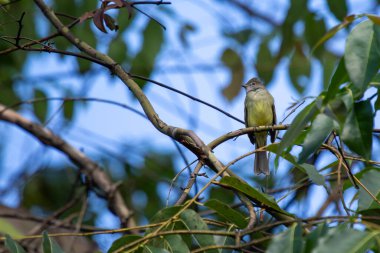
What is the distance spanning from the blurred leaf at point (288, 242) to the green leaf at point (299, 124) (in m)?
0.29

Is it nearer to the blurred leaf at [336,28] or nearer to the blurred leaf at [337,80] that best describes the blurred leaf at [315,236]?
the blurred leaf at [337,80]

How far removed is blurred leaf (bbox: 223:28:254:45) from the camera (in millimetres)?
6901

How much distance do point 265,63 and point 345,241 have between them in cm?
451

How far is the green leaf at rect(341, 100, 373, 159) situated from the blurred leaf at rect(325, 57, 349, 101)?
0.09 meters

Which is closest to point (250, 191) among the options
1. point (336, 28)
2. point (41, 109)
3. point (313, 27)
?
point (336, 28)

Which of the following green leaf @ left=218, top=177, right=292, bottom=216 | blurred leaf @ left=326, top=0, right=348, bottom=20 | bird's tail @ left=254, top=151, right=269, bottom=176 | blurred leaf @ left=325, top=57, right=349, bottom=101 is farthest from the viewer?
bird's tail @ left=254, top=151, right=269, bottom=176

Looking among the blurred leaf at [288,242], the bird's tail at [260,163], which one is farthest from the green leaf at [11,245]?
the bird's tail at [260,163]

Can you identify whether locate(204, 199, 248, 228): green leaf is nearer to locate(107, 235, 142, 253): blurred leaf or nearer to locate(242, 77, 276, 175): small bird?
locate(107, 235, 142, 253): blurred leaf

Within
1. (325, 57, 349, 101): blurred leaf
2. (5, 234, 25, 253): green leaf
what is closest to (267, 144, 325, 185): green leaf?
(325, 57, 349, 101): blurred leaf

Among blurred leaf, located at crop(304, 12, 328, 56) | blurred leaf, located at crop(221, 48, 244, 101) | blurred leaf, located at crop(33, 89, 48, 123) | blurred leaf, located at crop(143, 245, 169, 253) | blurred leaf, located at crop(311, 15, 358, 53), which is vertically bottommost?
blurred leaf, located at crop(143, 245, 169, 253)

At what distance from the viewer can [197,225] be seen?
2613 millimetres

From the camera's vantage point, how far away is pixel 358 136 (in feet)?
6.97

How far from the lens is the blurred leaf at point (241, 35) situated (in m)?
6.90

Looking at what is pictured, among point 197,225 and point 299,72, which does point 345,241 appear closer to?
point 197,225
